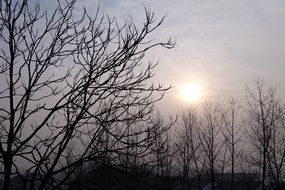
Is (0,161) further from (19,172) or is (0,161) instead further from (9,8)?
(9,8)

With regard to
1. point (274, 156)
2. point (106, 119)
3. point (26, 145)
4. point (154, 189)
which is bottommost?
point (154, 189)

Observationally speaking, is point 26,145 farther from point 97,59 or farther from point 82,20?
point 82,20

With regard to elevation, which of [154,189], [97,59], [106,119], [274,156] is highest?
[274,156]

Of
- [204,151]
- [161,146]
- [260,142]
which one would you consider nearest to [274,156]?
[260,142]

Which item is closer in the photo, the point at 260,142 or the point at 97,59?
the point at 97,59

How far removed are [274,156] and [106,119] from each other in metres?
23.4

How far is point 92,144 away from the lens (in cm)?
545

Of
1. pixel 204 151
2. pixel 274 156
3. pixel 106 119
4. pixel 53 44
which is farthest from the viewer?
pixel 204 151

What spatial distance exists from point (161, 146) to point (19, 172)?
5.83ft

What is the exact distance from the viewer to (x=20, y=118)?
16.5 ft

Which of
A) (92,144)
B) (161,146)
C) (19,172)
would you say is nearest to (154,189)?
(161,146)

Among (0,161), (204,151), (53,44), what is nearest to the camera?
(0,161)

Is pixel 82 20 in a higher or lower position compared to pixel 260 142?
Result: lower

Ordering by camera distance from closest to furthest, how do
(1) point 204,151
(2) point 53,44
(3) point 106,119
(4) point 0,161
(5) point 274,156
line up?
(4) point 0,161 < (3) point 106,119 < (2) point 53,44 < (5) point 274,156 < (1) point 204,151
